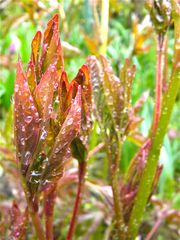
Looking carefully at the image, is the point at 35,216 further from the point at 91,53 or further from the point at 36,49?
the point at 91,53

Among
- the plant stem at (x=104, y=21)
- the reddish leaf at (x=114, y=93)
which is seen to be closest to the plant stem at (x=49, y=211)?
the reddish leaf at (x=114, y=93)

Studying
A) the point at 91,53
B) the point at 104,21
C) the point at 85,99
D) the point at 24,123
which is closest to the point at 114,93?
the point at 85,99

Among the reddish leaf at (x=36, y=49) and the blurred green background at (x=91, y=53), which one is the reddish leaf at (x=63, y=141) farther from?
the blurred green background at (x=91, y=53)

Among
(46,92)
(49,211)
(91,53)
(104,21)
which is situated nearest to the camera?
(46,92)

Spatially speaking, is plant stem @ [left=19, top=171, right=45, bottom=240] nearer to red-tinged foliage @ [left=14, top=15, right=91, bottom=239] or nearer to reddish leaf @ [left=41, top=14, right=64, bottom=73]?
red-tinged foliage @ [left=14, top=15, right=91, bottom=239]

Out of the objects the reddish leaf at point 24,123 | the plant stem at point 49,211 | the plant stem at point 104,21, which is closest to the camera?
the reddish leaf at point 24,123

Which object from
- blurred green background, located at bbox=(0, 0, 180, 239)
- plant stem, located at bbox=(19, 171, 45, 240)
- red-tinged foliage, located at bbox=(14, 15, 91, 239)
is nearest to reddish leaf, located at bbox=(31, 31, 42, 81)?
red-tinged foliage, located at bbox=(14, 15, 91, 239)
